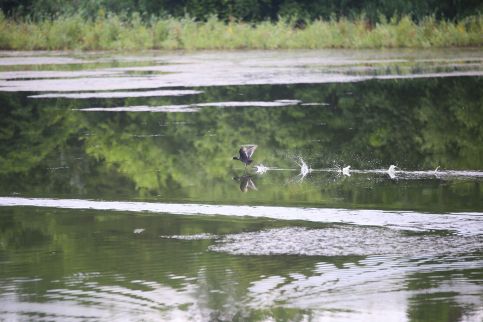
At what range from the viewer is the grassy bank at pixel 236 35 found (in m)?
39.1

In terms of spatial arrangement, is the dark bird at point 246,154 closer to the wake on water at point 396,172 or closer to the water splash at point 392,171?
the wake on water at point 396,172

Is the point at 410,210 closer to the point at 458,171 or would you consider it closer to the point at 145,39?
the point at 458,171

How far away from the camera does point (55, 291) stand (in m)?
Answer: 7.47

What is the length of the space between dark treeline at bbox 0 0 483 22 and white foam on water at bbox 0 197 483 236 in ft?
119

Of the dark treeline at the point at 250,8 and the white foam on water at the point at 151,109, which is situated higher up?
the dark treeline at the point at 250,8

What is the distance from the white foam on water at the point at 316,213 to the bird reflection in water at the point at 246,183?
1184mm

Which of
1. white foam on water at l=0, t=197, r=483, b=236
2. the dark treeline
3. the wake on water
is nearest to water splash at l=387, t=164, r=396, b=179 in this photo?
the wake on water

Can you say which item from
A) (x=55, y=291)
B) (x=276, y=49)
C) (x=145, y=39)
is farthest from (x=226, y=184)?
(x=145, y=39)

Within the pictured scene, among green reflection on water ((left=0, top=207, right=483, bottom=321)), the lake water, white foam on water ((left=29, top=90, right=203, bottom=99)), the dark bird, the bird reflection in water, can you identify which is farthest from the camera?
white foam on water ((left=29, top=90, right=203, bottom=99))

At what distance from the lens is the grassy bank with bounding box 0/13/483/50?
128ft

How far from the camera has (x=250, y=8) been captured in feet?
169

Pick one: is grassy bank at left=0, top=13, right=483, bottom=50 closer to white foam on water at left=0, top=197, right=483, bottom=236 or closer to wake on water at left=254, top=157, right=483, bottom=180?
wake on water at left=254, top=157, right=483, bottom=180

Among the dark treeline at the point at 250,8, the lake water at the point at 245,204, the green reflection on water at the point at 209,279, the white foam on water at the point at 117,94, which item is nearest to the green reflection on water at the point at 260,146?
the lake water at the point at 245,204

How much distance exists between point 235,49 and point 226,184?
29803 millimetres
